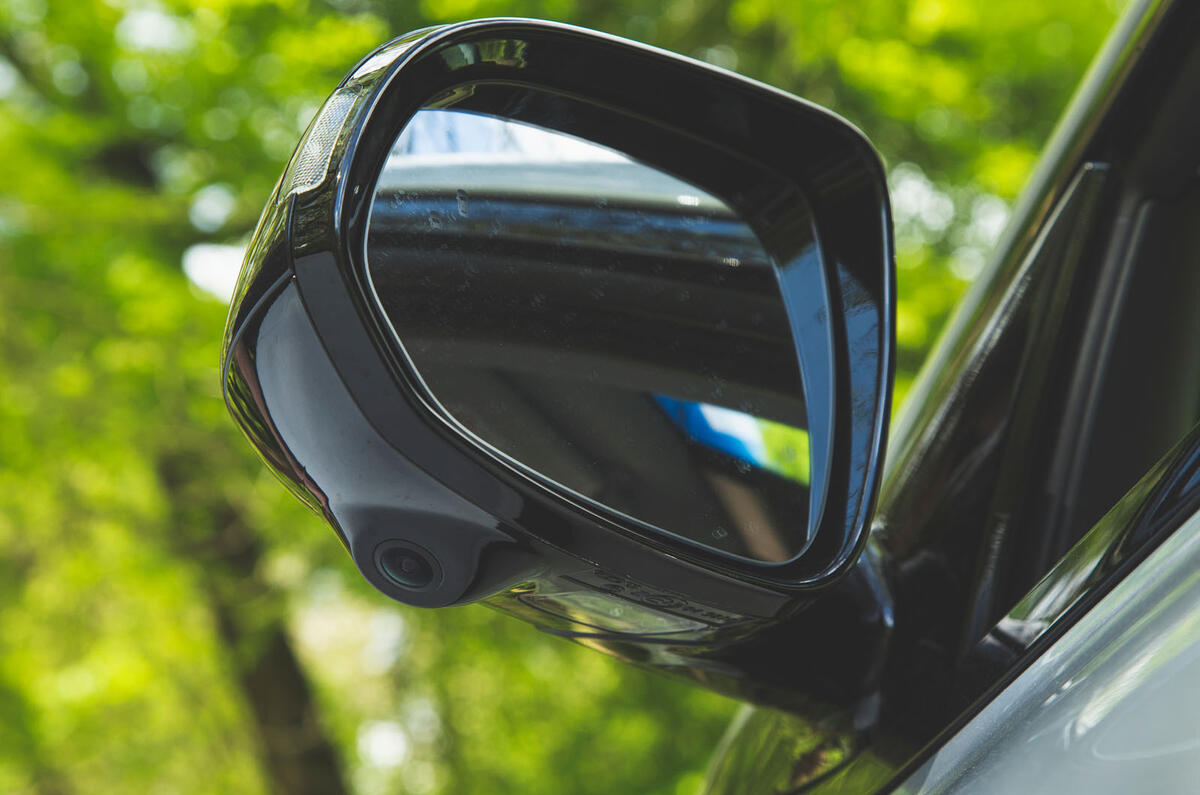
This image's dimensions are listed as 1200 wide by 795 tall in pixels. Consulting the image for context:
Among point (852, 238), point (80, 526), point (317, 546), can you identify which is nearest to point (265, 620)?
point (317, 546)

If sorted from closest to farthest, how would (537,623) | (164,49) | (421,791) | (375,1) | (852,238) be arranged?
(537,623) < (852,238) < (375,1) < (164,49) < (421,791)

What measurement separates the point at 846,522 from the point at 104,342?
4.93 metres

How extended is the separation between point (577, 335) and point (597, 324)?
0.03 meters

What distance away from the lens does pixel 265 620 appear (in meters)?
5.64

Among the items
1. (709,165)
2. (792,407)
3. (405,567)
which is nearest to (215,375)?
(709,165)

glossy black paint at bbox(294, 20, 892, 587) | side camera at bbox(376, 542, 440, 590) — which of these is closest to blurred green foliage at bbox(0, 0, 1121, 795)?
glossy black paint at bbox(294, 20, 892, 587)

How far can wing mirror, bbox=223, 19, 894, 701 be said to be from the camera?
64 centimetres

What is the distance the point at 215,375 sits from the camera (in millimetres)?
4961

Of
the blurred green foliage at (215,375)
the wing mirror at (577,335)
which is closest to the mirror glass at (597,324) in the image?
the wing mirror at (577,335)

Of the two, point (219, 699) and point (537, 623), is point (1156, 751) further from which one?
point (219, 699)

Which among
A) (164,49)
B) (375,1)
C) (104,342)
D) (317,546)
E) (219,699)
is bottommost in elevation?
(219,699)

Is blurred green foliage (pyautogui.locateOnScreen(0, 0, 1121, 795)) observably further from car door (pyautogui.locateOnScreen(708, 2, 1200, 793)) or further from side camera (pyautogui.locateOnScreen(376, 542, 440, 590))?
side camera (pyautogui.locateOnScreen(376, 542, 440, 590))

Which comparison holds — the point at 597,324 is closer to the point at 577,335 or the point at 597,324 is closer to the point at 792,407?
the point at 577,335

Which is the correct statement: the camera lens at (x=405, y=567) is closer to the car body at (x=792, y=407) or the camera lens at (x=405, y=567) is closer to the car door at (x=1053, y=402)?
the car body at (x=792, y=407)
